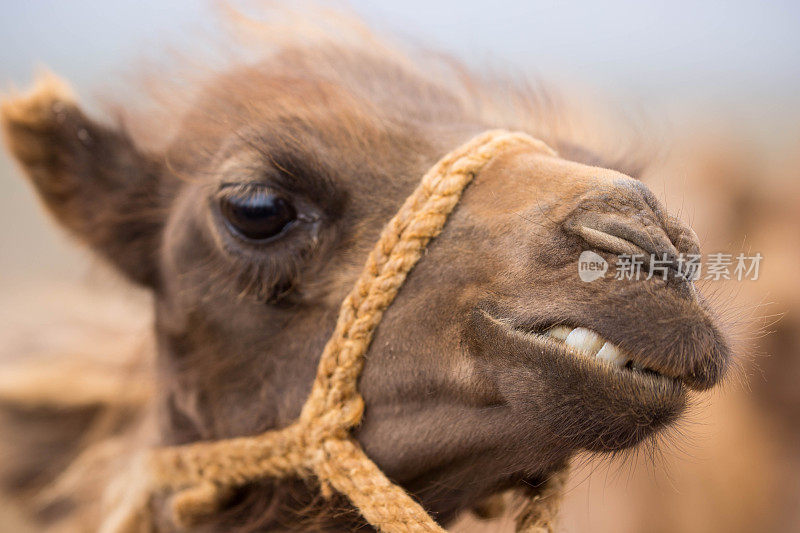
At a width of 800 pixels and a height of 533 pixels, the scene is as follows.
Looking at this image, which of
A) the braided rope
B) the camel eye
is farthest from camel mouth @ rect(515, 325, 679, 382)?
the camel eye

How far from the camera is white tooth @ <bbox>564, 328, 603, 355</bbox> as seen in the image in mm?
1380

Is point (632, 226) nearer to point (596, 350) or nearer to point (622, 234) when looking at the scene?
point (622, 234)

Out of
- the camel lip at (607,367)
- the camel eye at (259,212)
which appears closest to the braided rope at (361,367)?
the camel eye at (259,212)

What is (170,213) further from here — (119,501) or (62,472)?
(62,472)

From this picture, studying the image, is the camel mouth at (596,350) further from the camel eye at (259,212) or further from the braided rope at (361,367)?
the camel eye at (259,212)

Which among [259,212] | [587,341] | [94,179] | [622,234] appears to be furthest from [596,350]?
[94,179]

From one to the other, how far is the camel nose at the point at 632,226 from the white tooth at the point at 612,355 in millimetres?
192

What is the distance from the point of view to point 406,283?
5.51 feet

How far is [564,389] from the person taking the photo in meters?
1.40

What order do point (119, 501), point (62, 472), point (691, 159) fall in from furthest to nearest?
point (691, 159)
point (62, 472)
point (119, 501)

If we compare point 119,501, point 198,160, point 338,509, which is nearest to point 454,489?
point 338,509

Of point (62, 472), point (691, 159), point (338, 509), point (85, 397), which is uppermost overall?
point (691, 159)

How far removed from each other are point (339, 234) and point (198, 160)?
603 millimetres

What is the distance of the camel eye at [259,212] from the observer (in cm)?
183
